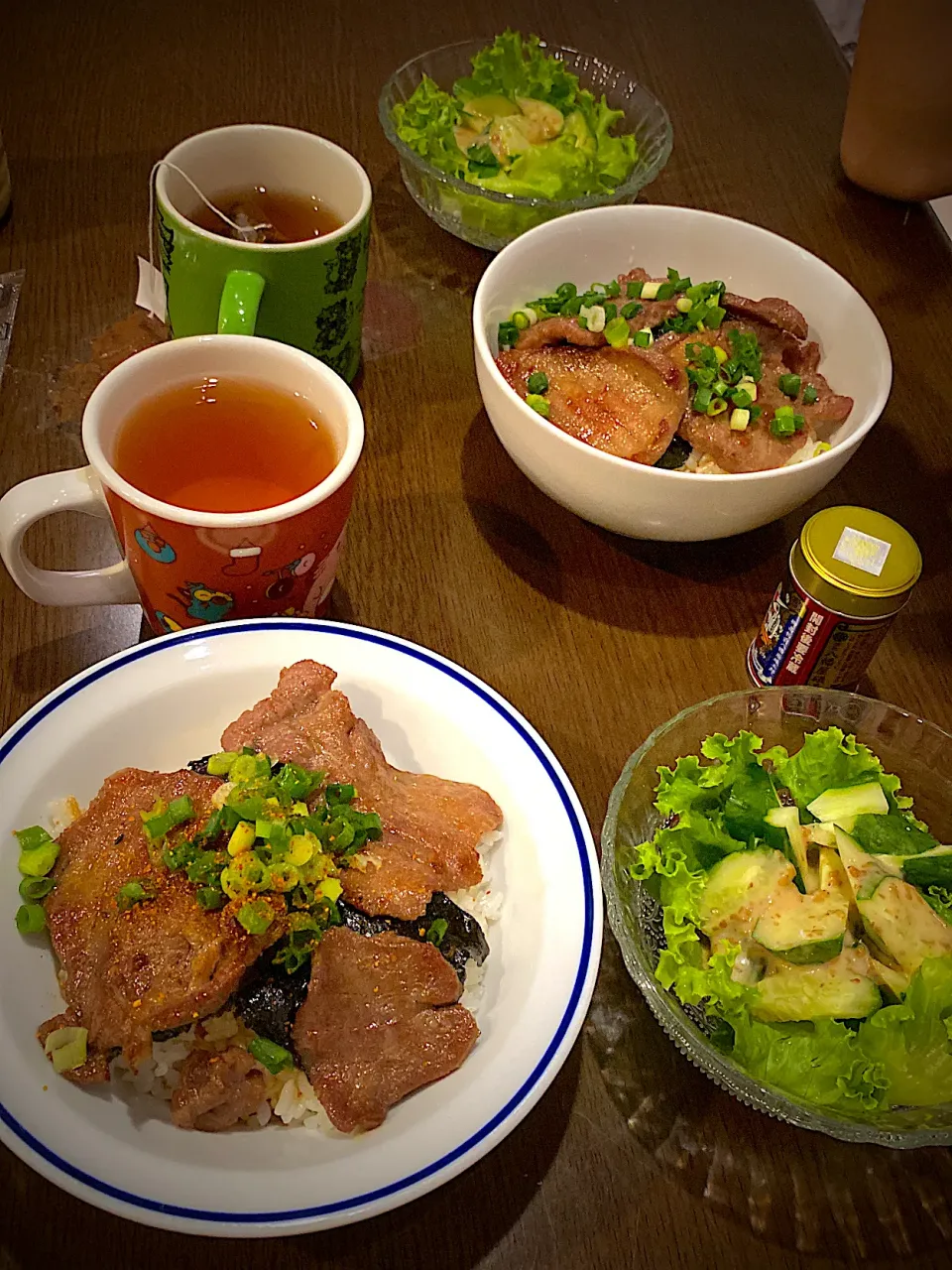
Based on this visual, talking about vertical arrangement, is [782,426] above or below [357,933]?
above

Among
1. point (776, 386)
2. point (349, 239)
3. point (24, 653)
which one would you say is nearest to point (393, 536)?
point (349, 239)

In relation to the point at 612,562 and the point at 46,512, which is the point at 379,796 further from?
the point at 612,562

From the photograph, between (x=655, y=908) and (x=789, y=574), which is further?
(x=789, y=574)

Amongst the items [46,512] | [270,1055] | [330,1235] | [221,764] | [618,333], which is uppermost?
[618,333]

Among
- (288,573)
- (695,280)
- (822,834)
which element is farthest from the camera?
(695,280)

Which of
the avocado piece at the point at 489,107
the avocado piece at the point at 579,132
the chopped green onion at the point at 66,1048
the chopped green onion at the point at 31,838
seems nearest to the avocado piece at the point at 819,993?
the chopped green onion at the point at 66,1048

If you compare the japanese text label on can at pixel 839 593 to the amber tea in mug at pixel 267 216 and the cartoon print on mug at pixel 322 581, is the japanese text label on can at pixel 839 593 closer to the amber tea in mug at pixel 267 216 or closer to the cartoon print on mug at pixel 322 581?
the cartoon print on mug at pixel 322 581

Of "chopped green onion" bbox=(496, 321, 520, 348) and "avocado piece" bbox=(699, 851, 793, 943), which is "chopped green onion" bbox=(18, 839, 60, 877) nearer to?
"avocado piece" bbox=(699, 851, 793, 943)

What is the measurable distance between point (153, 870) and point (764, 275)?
1501mm

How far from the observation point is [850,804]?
4.11 feet

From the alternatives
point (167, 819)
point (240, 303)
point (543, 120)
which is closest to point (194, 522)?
point (167, 819)

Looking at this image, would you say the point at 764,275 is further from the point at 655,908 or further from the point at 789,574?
the point at 655,908

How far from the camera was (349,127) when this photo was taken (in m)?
2.32

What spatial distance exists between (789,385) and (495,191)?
701 mm
